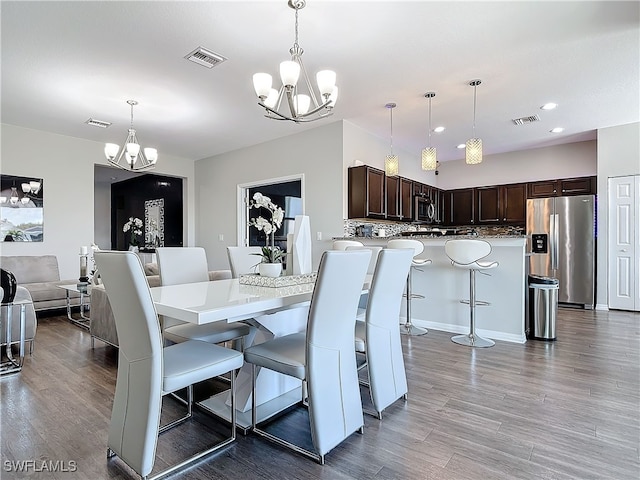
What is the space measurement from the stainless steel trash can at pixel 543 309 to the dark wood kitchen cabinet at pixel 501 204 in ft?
9.79

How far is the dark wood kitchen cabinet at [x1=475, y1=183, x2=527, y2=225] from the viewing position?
644cm

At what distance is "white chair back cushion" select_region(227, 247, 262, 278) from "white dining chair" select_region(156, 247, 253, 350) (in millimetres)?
227

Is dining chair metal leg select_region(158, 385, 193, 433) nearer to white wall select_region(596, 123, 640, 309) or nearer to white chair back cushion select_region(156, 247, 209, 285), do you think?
white chair back cushion select_region(156, 247, 209, 285)

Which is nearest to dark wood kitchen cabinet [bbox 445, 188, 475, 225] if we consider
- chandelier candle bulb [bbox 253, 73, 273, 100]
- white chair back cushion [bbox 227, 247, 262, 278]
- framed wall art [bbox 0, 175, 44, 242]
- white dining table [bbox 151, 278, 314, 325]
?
white chair back cushion [bbox 227, 247, 262, 278]

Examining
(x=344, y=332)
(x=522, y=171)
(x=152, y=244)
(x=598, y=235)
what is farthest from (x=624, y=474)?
(x=152, y=244)

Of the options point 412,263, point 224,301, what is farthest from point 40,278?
point 412,263

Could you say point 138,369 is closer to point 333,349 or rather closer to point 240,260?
point 333,349

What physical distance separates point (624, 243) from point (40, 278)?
8.30 m

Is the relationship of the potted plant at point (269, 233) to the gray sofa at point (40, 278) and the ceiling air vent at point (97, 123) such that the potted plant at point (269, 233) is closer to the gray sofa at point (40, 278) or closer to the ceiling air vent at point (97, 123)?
the ceiling air vent at point (97, 123)

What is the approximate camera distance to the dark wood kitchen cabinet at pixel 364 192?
4.87 metres

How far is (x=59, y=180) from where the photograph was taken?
5473 mm

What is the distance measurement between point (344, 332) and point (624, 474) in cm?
137

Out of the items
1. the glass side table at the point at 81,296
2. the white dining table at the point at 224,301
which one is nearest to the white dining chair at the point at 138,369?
the white dining table at the point at 224,301

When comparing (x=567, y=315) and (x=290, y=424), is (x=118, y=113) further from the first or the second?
(x=567, y=315)
